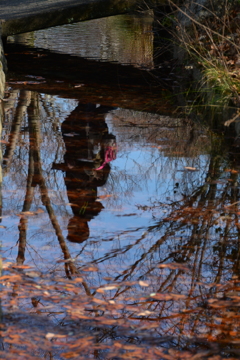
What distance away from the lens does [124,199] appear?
17.5 feet

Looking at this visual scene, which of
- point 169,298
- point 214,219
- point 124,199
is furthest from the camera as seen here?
point 124,199

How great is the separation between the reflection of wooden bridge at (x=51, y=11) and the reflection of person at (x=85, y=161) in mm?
4526

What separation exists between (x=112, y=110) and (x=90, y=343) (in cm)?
588

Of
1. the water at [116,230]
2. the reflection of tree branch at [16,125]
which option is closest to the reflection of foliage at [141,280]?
the water at [116,230]

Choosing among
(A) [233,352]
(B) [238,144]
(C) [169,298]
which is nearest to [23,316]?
(C) [169,298]

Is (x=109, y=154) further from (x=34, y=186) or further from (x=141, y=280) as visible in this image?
(x=141, y=280)

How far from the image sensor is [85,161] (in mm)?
6328

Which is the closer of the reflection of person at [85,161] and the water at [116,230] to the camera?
the water at [116,230]

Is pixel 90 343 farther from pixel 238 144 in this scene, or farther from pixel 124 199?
pixel 238 144

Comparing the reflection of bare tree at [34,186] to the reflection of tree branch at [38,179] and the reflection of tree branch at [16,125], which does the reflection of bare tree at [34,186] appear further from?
the reflection of tree branch at [16,125]

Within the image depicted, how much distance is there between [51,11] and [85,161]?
7107 mm

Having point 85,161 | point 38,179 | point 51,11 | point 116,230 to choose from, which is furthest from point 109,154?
point 51,11

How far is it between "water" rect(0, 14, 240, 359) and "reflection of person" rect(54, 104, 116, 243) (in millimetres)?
19

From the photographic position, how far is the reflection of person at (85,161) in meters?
4.95
